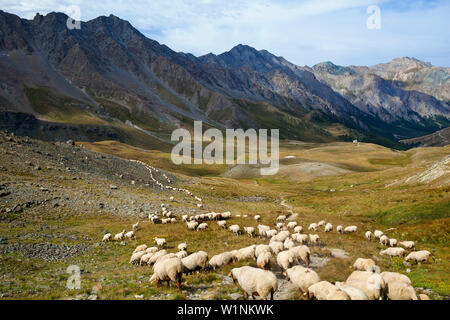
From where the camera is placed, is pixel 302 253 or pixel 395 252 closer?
pixel 302 253

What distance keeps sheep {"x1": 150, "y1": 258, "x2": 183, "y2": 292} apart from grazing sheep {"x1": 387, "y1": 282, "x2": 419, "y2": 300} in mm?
11185

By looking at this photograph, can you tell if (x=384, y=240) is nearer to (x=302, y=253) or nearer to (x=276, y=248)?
(x=276, y=248)

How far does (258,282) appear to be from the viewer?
15.9 metres

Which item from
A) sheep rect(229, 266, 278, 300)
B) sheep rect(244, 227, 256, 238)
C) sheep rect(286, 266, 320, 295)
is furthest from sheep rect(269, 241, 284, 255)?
sheep rect(244, 227, 256, 238)

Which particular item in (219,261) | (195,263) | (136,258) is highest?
(195,263)

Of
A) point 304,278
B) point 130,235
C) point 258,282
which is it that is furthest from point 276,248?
point 130,235

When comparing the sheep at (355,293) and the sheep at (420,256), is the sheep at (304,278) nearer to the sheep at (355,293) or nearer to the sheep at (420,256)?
the sheep at (355,293)

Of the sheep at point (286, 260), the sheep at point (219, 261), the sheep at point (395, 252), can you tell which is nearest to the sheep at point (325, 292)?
the sheep at point (286, 260)

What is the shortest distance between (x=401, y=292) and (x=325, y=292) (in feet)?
13.2

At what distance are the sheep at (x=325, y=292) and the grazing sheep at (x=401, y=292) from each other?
3387mm

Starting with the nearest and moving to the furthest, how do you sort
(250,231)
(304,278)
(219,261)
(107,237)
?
1. (304,278)
2. (219,261)
3. (107,237)
4. (250,231)

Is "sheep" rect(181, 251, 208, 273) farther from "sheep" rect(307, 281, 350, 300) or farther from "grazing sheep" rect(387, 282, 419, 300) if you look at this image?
"grazing sheep" rect(387, 282, 419, 300)
